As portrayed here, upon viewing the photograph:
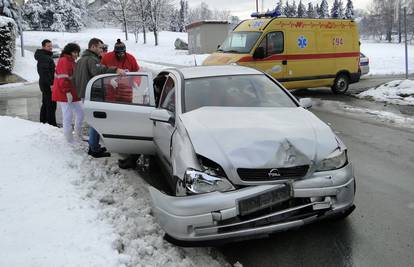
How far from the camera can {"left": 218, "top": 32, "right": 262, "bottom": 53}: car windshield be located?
506 inches

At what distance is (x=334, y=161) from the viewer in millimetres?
4090

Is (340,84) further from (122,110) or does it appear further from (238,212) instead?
(238,212)

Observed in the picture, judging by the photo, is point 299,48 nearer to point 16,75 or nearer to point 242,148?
point 242,148

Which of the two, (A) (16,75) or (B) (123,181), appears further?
(A) (16,75)

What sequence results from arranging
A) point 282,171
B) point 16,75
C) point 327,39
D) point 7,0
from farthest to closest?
1. point 7,0
2. point 16,75
3. point 327,39
4. point 282,171

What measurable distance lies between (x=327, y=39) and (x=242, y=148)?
440 inches

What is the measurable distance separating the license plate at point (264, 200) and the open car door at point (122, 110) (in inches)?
101

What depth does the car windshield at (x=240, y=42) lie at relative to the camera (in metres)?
12.8

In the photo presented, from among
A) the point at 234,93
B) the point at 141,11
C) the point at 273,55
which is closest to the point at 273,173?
the point at 234,93

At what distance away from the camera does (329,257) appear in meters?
3.86

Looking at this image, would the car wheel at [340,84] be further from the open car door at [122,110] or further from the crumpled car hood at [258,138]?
the crumpled car hood at [258,138]

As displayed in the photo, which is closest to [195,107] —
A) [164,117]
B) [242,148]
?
[164,117]

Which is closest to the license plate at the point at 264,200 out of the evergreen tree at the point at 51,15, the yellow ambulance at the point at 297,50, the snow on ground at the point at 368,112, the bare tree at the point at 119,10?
the snow on ground at the point at 368,112

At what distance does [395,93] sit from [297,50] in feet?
11.0
